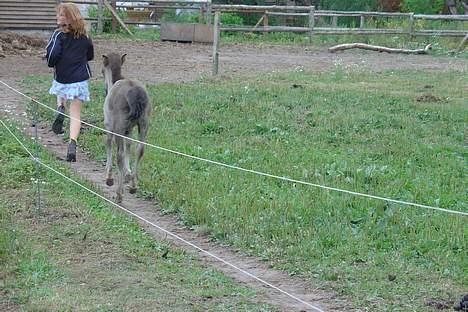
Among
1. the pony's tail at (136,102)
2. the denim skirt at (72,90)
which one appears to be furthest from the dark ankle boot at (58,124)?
the pony's tail at (136,102)

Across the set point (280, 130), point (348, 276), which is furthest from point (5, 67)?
point (348, 276)

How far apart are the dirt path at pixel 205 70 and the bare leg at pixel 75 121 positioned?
367mm

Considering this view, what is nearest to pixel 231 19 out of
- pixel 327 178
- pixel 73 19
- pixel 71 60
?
pixel 71 60

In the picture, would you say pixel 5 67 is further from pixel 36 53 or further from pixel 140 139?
pixel 140 139

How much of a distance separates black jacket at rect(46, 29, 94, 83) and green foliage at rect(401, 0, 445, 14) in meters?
40.7

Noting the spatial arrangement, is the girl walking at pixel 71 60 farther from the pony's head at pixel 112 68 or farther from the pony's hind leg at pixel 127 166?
the pony's hind leg at pixel 127 166

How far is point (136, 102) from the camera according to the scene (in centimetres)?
910

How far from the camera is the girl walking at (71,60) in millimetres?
10945

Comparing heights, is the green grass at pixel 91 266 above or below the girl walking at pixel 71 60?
below

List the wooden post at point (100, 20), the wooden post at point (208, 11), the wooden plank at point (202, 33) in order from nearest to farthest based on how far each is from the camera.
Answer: the wooden plank at point (202, 33)
the wooden post at point (100, 20)
the wooden post at point (208, 11)

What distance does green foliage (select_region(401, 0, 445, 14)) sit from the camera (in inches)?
1969

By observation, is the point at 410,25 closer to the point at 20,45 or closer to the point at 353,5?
the point at 20,45

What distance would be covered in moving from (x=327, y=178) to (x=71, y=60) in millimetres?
3846

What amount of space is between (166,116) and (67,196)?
16.2 ft
